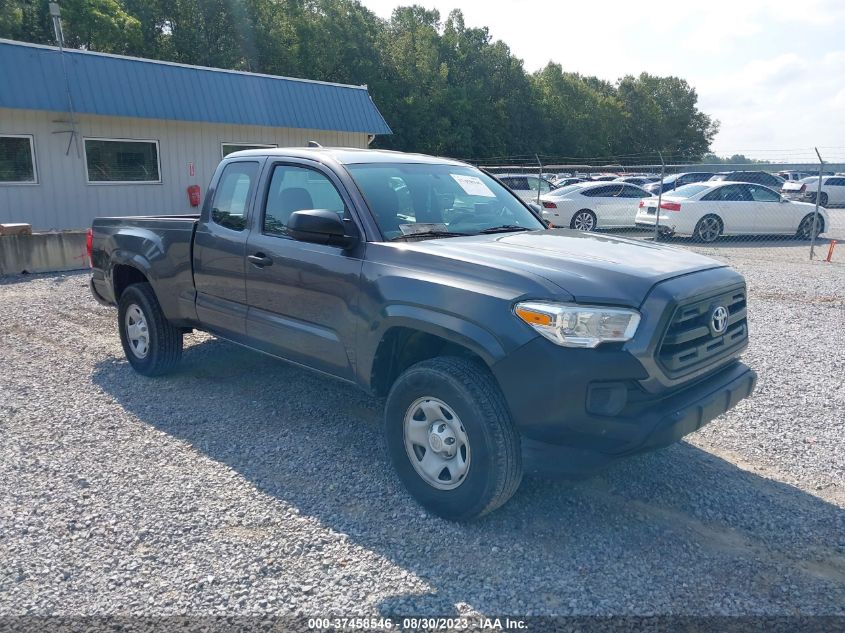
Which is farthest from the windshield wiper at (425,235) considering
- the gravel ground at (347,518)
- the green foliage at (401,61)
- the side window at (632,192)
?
the green foliage at (401,61)

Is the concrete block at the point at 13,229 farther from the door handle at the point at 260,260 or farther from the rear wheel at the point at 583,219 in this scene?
the rear wheel at the point at 583,219

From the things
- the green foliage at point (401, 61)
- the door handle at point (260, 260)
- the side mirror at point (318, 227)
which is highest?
the green foliage at point (401, 61)

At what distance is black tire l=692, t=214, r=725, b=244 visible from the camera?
54.1 feet

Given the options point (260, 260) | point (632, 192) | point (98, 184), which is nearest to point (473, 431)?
point (260, 260)

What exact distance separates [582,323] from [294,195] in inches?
93.1

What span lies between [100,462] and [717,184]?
1580 cm

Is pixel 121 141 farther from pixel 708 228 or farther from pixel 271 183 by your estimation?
pixel 708 228

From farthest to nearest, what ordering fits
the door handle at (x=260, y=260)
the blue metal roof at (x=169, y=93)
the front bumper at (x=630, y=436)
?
1. the blue metal roof at (x=169, y=93)
2. the door handle at (x=260, y=260)
3. the front bumper at (x=630, y=436)

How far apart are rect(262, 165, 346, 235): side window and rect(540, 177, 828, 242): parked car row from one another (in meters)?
12.4

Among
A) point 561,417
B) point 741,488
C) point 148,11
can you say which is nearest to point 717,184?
point 741,488

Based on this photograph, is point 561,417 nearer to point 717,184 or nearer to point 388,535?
point 388,535

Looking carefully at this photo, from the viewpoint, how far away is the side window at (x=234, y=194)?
5047mm

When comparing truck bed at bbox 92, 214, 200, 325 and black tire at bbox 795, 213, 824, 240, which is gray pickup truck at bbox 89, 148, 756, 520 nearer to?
truck bed at bbox 92, 214, 200, 325

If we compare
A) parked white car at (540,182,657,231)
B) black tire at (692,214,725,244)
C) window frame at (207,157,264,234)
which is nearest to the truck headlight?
window frame at (207,157,264,234)
